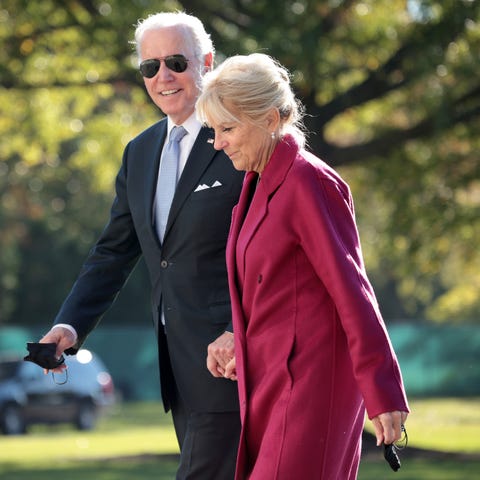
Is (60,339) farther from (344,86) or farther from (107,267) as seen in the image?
(344,86)

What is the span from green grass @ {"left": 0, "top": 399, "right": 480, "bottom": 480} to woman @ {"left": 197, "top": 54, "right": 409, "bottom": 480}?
816 cm

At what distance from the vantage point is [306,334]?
4148mm

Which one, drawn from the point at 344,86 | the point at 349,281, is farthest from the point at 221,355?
the point at 344,86

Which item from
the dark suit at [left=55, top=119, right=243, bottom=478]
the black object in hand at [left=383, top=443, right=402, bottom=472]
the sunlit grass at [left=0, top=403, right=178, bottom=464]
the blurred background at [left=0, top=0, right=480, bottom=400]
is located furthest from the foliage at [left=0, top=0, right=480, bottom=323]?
the black object in hand at [left=383, top=443, right=402, bottom=472]

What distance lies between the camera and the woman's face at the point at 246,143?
4.27m

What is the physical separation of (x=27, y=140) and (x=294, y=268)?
15624mm

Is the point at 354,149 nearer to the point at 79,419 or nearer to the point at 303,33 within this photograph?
the point at 303,33

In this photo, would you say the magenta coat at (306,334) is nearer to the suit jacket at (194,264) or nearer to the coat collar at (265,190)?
the coat collar at (265,190)

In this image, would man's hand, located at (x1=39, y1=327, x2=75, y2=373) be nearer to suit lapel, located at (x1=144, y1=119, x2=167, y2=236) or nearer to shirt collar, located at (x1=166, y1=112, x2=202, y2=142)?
suit lapel, located at (x1=144, y1=119, x2=167, y2=236)

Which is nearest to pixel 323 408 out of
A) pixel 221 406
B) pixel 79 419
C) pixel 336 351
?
pixel 336 351

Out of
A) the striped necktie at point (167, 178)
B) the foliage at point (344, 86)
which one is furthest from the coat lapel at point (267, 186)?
the foliage at point (344, 86)

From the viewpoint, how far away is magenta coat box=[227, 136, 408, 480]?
4016 mm

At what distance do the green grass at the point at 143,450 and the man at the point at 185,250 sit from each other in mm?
7196

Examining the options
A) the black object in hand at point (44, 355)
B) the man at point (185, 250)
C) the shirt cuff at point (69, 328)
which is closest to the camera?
the man at point (185, 250)
